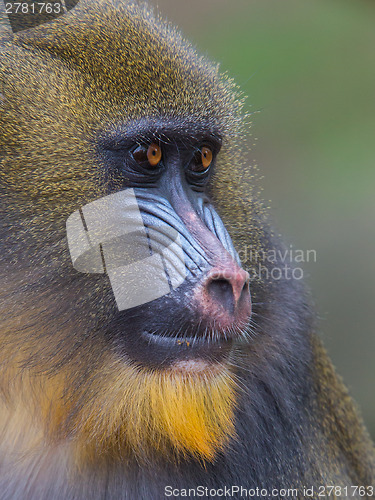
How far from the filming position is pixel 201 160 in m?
3.02

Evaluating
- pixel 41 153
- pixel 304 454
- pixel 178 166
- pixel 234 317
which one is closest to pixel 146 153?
pixel 178 166

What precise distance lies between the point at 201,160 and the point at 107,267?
753 mm

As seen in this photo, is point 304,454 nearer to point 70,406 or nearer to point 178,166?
point 70,406

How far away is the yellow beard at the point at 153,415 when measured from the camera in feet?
8.35

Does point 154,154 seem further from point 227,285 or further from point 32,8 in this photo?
point 32,8

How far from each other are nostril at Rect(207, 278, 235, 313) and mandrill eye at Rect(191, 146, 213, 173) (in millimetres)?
713

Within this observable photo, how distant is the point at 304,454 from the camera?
3.30 m

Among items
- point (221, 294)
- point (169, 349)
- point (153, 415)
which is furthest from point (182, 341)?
point (153, 415)

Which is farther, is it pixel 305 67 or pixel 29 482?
pixel 305 67

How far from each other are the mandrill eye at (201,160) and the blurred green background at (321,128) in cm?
391

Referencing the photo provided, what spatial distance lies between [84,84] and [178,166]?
0.52 m

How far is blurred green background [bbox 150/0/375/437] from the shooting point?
6910 millimetres

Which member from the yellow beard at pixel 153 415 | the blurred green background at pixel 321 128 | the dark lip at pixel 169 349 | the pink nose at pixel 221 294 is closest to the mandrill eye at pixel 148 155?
the pink nose at pixel 221 294

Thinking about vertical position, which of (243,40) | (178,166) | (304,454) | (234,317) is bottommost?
(304,454)
